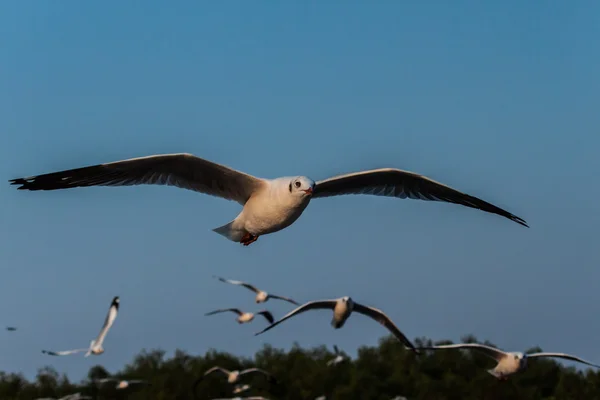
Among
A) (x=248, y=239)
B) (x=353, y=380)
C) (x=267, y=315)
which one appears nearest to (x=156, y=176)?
(x=248, y=239)

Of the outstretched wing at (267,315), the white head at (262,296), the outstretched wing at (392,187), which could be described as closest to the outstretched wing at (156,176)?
the outstretched wing at (392,187)

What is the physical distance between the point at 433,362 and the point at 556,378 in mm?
5303

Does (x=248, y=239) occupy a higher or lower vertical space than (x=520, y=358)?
higher

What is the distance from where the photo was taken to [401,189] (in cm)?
1617

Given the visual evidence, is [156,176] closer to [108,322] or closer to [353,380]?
[108,322]

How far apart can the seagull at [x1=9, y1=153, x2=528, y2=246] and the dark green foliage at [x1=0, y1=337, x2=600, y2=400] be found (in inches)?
1229

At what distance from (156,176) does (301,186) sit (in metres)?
2.10

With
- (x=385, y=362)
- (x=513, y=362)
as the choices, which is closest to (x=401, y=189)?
(x=513, y=362)

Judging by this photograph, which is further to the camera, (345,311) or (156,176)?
(345,311)

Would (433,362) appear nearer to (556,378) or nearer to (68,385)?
(556,378)

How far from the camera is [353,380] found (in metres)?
49.8

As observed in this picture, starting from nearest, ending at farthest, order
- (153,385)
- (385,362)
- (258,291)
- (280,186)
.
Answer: (280,186) → (258,291) → (153,385) → (385,362)

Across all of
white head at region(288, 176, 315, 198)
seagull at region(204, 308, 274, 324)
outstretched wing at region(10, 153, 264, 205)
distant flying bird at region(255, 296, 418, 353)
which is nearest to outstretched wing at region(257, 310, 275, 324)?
seagull at region(204, 308, 274, 324)

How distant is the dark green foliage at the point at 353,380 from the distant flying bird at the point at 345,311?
30.6 m
